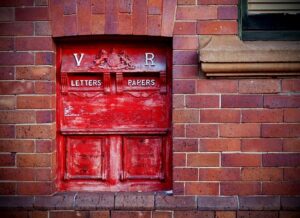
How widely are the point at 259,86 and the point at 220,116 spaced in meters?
0.38

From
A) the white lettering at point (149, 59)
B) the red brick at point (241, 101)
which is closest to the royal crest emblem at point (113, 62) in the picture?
the white lettering at point (149, 59)

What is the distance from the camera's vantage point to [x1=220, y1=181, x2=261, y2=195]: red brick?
2.85 metres

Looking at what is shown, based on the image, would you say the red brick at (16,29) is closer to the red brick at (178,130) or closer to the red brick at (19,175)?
the red brick at (19,175)

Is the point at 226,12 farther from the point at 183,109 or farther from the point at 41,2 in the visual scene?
the point at 41,2

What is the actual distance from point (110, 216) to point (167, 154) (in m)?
0.67

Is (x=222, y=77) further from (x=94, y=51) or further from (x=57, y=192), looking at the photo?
(x=57, y=192)

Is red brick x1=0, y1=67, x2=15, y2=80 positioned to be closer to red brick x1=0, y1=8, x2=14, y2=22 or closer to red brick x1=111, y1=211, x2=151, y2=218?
red brick x1=0, y1=8, x2=14, y2=22

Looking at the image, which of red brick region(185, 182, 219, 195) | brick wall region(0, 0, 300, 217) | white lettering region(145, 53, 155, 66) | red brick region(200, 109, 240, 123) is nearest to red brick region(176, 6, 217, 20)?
brick wall region(0, 0, 300, 217)

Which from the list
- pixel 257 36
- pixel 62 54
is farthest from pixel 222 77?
pixel 62 54

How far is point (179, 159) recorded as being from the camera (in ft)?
9.40

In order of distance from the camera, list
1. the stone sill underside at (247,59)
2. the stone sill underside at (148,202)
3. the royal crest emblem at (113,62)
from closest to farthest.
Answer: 1. the stone sill underside at (247,59)
2. the stone sill underside at (148,202)
3. the royal crest emblem at (113,62)

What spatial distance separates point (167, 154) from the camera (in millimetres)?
3016

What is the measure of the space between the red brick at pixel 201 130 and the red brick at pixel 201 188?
38 centimetres

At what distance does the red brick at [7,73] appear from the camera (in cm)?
288
